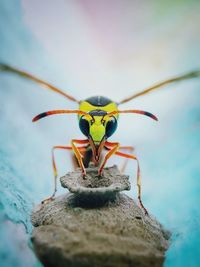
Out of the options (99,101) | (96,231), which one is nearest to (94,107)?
(99,101)

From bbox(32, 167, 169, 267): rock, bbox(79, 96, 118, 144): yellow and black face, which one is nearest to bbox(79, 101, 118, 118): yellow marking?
bbox(79, 96, 118, 144): yellow and black face

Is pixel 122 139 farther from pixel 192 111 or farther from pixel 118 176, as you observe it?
pixel 118 176

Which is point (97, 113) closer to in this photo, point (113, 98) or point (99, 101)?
point (99, 101)

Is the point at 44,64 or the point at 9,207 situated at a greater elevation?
the point at 44,64

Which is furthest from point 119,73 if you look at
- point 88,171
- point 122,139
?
point 88,171

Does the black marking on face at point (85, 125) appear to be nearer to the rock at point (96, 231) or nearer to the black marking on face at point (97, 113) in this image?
the black marking on face at point (97, 113)

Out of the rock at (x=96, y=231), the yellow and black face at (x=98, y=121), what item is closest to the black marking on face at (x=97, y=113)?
the yellow and black face at (x=98, y=121)
